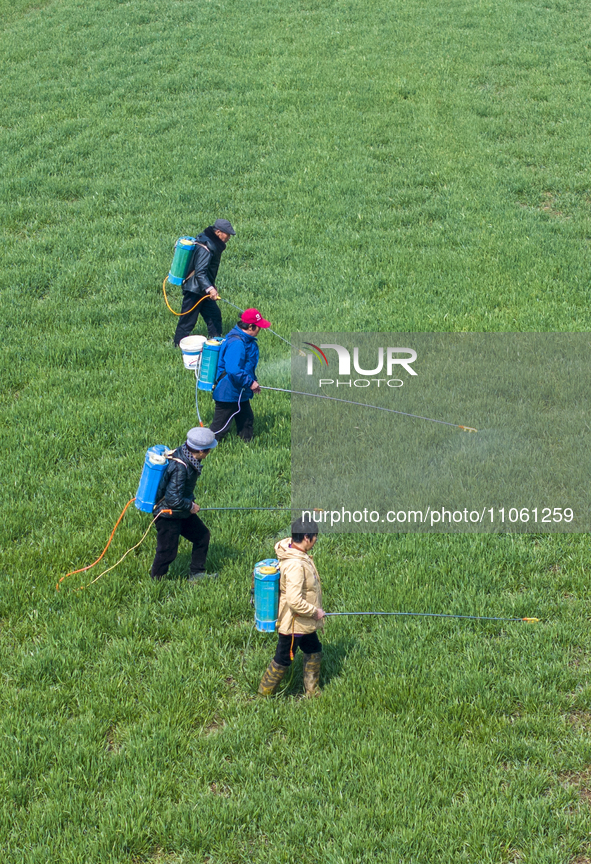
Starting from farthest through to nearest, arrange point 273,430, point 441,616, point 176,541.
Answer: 1. point 273,430
2. point 176,541
3. point 441,616

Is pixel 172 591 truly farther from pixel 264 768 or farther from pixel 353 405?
pixel 353 405

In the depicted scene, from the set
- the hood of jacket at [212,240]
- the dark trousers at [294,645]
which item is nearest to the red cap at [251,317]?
the hood of jacket at [212,240]

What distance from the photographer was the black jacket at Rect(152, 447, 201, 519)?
6758mm

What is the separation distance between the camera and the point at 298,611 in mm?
5715

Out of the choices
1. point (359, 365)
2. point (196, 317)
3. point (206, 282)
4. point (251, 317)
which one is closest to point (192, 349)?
point (206, 282)

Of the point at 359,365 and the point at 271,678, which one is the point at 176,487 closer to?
the point at 271,678

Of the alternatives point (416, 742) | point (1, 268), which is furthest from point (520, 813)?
point (1, 268)

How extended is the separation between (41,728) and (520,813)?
3248 mm

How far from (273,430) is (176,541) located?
9.52 feet

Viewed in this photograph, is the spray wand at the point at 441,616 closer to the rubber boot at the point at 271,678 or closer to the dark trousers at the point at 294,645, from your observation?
the dark trousers at the point at 294,645

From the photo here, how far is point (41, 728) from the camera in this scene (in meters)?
5.66

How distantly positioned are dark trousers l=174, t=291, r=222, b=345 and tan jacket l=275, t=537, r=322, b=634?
6.04 meters

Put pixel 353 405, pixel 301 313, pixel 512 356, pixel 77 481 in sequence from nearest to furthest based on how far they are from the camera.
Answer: pixel 77 481, pixel 353 405, pixel 512 356, pixel 301 313

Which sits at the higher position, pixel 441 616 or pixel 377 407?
pixel 377 407
